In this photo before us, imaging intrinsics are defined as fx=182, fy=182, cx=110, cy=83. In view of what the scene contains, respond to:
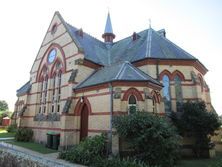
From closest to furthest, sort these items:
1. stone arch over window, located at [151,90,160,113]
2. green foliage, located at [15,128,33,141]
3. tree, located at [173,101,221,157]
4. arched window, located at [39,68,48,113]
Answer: tree, located at [173,101,221,157], stone arch over window, located at [151,90,160,113], green foliage, located at [15,128,33,141], arched window, located at [39,68,48,113]

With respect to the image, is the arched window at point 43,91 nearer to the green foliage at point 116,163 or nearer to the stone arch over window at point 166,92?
the green foliage at point 116,163

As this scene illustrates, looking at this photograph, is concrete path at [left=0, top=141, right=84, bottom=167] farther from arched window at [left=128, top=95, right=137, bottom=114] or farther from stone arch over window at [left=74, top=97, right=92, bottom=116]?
arched window at [left=128, top=95, right=137, bottom=114]

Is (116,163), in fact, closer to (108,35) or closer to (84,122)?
(84,122)

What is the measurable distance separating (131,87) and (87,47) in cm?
986

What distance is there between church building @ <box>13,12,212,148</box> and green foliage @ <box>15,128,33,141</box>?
78cm

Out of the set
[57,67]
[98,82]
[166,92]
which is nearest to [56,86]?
[57,67]

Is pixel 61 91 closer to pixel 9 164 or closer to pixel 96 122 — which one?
pixel 96 122

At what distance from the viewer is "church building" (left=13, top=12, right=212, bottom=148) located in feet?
49.6

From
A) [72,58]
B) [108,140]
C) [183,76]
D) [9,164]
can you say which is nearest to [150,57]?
[183,76]

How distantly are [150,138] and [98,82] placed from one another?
693 centimetres

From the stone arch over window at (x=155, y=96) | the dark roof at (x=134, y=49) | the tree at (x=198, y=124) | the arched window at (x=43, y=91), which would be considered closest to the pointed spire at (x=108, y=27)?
the dark roof at (x=134, y=49)

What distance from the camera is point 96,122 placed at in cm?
1576

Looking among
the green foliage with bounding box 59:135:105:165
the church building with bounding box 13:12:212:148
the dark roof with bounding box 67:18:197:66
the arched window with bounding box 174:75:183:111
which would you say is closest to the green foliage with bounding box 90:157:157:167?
the green foliage with bounding box 59:135:105:165

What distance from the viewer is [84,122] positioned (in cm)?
1752
